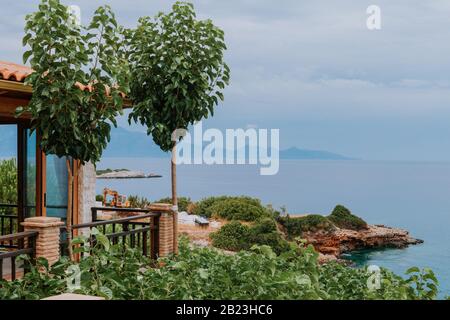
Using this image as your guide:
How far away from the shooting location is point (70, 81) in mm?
6320

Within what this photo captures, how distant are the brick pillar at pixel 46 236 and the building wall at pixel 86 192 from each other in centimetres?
259

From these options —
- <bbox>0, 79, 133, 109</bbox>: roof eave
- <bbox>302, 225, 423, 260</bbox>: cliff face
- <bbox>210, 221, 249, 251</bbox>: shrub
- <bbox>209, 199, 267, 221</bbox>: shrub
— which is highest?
<bbox>0, 79, 133, 109</bbox>: roof eave

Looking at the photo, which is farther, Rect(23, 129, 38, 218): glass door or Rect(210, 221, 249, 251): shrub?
Rect(210, 221, 249, 251): shrub

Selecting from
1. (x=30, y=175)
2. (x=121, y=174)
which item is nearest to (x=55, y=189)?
(x=30, y=175)

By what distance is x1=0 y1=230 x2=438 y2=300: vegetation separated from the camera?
4.69m

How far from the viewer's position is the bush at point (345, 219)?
18391 mm

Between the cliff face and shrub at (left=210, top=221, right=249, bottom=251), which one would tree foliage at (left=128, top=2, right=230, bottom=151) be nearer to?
shrub at (left=210, top=221, right=249, bottom=251)

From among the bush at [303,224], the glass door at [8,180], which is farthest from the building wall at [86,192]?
the bush at [303,224]

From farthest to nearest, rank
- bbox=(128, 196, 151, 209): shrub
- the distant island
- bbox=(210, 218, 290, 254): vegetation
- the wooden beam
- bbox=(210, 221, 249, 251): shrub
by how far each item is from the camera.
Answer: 1. the distant island
2. bbox=(128, 196, 151, 209): shrub
3. bbox=(210, 221, 249, 251): shrub
4. bbox=(210, 218, 290, 254): vegetation
5. the wooden beam

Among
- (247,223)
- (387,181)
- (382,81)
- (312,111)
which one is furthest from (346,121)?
(387,181)

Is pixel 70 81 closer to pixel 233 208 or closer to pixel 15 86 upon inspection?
pixel 15 86

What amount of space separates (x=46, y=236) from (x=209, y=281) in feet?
5.97

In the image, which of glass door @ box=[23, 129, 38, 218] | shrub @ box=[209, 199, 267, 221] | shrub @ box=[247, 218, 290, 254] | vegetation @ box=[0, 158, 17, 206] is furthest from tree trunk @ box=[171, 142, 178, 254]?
shrub @ box=[209, 199, 267, 221]

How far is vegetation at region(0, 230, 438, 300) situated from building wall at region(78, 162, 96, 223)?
2543 millimetres
